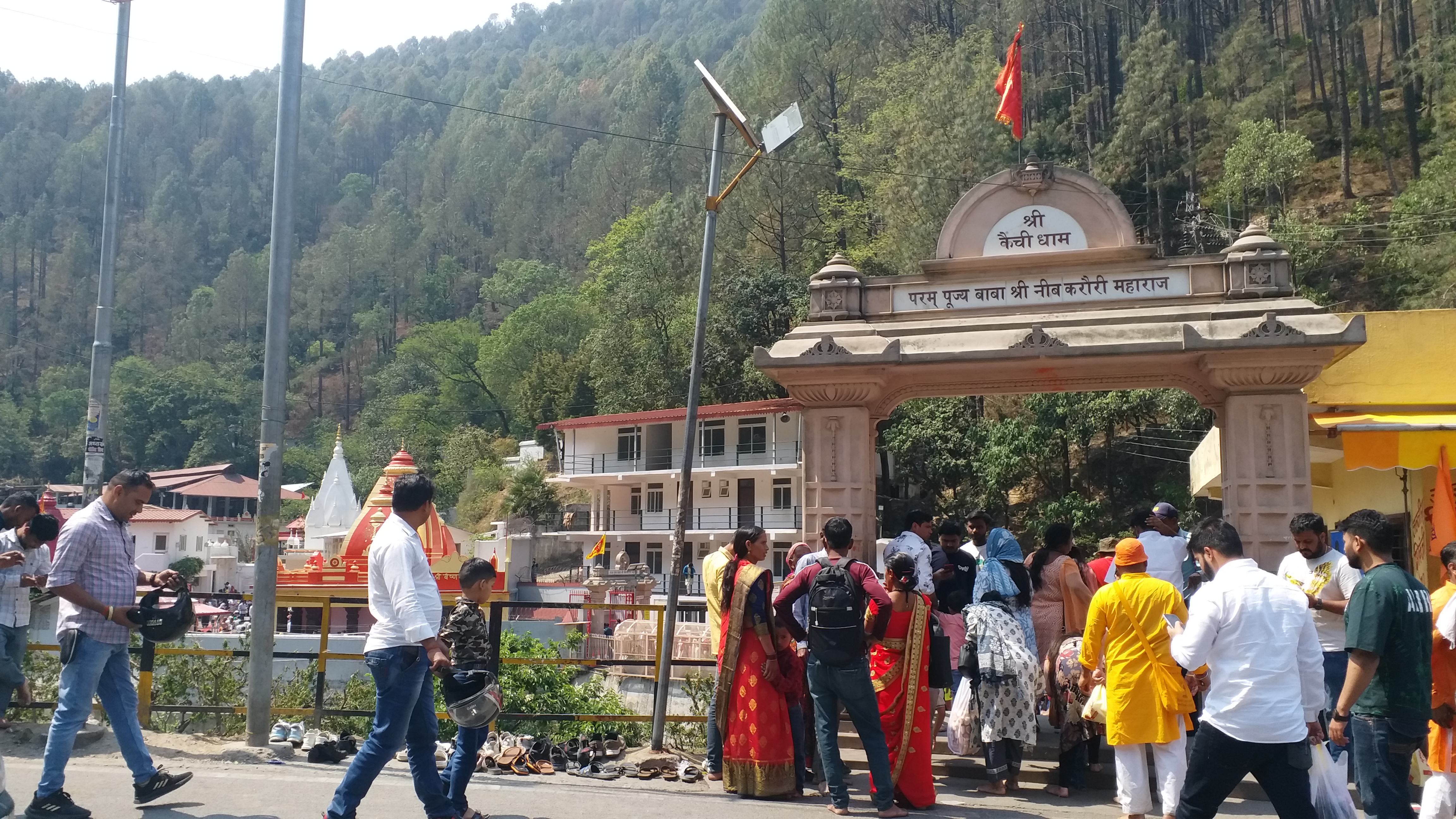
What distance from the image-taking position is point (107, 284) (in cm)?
947

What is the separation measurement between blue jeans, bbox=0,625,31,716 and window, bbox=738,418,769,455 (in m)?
30.0

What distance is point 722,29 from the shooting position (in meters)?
109

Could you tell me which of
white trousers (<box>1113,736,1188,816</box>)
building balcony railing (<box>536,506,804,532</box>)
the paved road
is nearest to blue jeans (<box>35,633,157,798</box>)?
the paved road

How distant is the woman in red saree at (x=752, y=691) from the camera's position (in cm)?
664

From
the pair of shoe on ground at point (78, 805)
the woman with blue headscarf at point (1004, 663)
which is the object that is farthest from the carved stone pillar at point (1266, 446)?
the pair of shoe on ground at point (78, 805)

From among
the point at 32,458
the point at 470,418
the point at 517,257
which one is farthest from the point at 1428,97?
the point at 32,458

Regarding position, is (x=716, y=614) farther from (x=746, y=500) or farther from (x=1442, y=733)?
(x=746, y=500)

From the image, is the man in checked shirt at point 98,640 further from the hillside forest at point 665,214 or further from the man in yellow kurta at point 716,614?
the hillside forest at point 665,214

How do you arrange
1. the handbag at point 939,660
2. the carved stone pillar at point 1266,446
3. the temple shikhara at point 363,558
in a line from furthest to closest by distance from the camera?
the temple shikhara at point 363,558 → the carved stone pillar at point 1266,446 → the handbag at point 939,660

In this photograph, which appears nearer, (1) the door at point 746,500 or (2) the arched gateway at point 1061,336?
(2) the arched gateway at point 1061,336

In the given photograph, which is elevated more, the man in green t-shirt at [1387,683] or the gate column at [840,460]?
the gate column at [840,460]

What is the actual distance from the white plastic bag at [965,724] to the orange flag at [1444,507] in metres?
4.92

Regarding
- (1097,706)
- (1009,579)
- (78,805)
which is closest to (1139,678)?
(1097,706)

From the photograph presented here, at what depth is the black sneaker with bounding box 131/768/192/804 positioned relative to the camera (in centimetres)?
556
